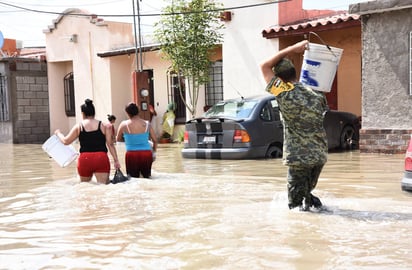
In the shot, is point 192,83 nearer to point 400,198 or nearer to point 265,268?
point 400,198

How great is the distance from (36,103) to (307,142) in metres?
19.0

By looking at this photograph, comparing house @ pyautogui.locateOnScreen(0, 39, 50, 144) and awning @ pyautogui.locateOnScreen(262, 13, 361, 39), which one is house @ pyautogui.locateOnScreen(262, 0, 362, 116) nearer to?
awning @ pyautogui.locateOnScreen(262, 13, 361, 39)

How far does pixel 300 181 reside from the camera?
18.2 feet

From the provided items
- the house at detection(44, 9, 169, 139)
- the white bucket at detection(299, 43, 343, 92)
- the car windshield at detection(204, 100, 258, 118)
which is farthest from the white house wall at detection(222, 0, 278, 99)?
the white bucket at detection(299, 43, 343, 92)

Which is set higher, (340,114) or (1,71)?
(1,71)

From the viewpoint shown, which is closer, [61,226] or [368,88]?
[61,226]

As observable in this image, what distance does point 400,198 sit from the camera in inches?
254

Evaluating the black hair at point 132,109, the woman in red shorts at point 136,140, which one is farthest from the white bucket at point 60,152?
the black hair at point 132,109

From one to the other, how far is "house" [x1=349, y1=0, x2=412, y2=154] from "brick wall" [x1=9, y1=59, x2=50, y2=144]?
14.9 m

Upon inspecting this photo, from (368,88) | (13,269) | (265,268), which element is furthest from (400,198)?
(368,88)

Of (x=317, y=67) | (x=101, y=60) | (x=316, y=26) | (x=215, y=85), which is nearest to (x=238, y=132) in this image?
(x=316, y=26)

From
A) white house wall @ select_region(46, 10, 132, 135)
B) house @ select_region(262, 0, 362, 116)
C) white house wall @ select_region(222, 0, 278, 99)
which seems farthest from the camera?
white house wall @ select_region(46, 10, 132, 135)

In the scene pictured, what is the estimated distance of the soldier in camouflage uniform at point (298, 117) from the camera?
537cm

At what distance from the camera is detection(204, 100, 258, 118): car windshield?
11.2 meters
